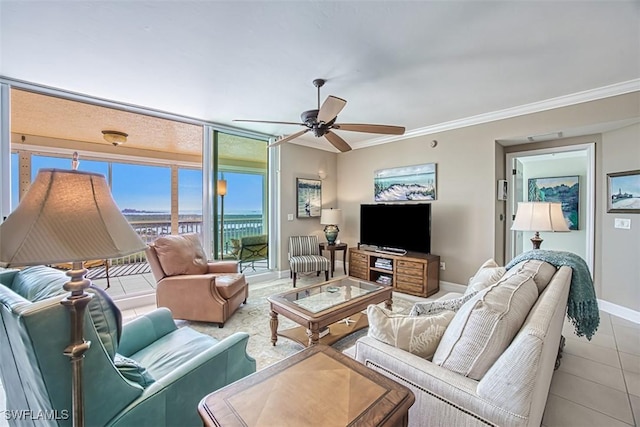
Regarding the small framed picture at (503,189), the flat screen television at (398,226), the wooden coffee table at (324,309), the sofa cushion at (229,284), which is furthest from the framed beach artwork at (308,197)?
the small framed picture at (503,189)

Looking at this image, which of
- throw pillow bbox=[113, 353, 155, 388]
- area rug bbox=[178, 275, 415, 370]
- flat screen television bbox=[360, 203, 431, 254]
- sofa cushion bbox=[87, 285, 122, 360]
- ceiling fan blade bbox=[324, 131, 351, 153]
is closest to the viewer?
sofa cushion bbox=[87, 285, 122, 360]

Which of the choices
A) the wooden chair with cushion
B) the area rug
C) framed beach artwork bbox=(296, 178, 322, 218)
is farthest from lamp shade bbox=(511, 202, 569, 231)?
framed beach artwork bbox=(296, 178, 322, 218)

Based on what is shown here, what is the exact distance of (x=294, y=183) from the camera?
5055mm

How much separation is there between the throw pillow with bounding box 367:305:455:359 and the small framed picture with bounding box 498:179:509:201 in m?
3.20

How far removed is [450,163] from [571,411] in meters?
3.17

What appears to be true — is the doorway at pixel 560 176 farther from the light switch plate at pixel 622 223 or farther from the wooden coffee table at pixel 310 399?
the wooden coffee table at pixel 310 399

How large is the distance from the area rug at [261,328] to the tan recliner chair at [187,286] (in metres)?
0.11

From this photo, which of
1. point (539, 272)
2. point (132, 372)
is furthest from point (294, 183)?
point (132, 372)

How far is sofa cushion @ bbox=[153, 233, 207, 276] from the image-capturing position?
9.68ft

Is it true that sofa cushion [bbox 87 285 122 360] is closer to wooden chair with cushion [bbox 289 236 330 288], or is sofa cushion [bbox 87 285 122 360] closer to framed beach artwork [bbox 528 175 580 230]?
wooden chair with cushion [bbox 289 236 330 288]

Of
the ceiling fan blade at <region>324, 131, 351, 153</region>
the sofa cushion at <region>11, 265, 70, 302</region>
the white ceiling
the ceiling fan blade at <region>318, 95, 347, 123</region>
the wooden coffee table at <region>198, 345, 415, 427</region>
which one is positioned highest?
the white ceiling

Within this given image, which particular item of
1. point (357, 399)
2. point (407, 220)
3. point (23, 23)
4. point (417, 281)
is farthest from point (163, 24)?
point (417, 281)

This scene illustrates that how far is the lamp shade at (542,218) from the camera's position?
2.44m

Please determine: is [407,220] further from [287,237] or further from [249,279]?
[249,279]
